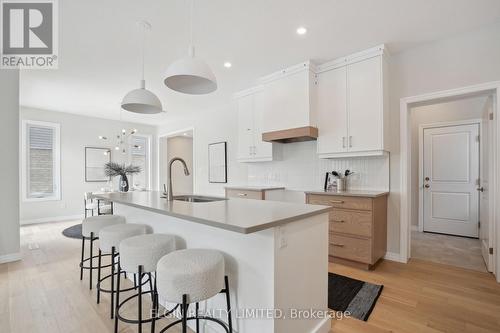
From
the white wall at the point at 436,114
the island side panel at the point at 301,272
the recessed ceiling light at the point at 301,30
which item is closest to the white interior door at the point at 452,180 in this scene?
the white wall at the point at 436,114

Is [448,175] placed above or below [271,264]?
above

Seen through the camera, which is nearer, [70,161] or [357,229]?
[357,229]

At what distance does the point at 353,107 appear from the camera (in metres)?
3.05

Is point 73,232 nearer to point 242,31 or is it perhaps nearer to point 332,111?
point 242,31

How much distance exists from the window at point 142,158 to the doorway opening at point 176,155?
366 millimetres

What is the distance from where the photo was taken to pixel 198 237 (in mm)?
1826

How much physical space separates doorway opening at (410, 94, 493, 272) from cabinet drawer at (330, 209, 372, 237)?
1.54 metres

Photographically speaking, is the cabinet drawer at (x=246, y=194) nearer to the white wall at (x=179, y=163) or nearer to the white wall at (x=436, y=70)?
the white wall at (x=436, y=70)

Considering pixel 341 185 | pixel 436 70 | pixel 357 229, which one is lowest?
pixel 357 229

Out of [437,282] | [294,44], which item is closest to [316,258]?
[437,282]

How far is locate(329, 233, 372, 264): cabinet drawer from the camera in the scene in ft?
9.04

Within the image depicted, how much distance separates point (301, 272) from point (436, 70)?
9.61 ft

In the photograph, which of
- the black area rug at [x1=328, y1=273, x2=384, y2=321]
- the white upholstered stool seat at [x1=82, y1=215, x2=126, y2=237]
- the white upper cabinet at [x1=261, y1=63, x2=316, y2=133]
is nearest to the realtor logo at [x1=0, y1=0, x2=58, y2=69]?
the white upholstered stool seat at [x1=82, y1=215, x2=126, y2=237]

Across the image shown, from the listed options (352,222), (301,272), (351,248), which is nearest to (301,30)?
(352,222)
